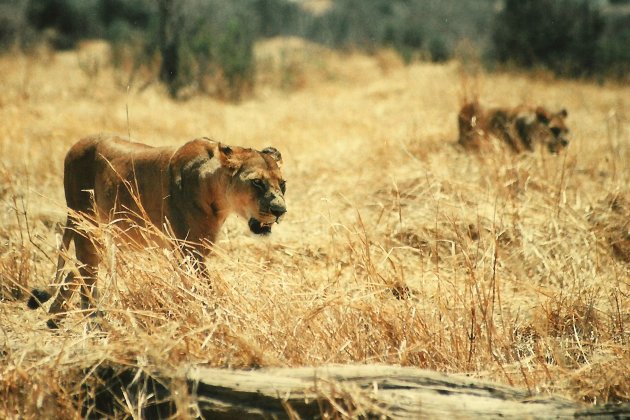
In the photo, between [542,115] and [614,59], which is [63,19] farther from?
[542,115]

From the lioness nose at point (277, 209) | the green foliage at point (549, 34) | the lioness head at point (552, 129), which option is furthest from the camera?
the green foliage at point (549, 34)

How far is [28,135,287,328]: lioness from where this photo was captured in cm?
356

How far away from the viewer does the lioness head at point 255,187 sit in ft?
11.6

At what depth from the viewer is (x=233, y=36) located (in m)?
14.1

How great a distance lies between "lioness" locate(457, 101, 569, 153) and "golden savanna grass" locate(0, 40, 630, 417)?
1.06 feet

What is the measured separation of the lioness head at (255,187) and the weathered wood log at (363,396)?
1.15m

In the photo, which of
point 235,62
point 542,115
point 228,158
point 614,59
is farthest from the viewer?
point 614,59

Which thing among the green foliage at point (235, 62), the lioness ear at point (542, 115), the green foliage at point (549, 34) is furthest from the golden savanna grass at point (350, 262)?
the green foliage at point (549, 34)

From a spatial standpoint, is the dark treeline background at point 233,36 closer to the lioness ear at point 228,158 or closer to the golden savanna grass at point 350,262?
the golden savanna grass at point 350,262

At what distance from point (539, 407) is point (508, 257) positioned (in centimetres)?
222

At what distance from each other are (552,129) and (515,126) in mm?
A: 443

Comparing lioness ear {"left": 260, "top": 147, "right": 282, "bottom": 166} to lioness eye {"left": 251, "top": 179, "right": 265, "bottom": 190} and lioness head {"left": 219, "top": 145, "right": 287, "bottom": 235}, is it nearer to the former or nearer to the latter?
lioness head {"left": 219, "top": 145, "right": 287, "bottom": 235}

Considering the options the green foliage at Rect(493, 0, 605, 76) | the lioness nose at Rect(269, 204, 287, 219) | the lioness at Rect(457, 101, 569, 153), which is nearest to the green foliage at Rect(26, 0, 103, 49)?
the green foliage at Rect(493, 0, 605, 76)

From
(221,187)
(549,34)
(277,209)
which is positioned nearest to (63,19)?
(549,34)
